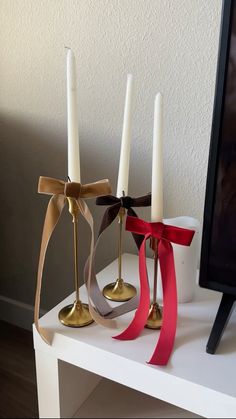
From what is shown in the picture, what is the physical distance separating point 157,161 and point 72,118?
15 centimetres

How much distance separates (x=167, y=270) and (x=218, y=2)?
499 mm

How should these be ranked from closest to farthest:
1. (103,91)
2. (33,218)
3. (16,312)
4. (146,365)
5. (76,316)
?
(146,365) < (76,316) < (103,91) < (33,218) < (16,312)

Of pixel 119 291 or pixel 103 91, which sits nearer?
pixel 119 291

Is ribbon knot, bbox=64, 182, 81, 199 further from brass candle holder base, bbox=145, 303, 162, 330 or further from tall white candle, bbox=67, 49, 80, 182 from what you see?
brass candle holder base, bbox=145, 303, 162, 330

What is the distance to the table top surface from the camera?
0.67 meters

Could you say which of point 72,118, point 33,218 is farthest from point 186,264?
point 33,218

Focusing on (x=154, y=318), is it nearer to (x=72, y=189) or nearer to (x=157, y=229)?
(x=157, y=229)

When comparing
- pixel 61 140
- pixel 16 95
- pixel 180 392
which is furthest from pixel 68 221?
pixel 180 392

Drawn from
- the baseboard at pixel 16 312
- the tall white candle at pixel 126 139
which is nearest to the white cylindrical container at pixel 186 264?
the tall white candle at pixel 126 139

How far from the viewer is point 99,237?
81cm

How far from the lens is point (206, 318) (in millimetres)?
813

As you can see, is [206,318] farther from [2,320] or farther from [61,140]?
[2,320]

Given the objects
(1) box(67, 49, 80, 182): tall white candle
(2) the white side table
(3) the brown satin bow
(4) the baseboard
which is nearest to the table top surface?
(2) the white side table

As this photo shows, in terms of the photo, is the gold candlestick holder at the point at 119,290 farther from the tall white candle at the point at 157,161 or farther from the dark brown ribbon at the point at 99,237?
the tall white candle at the point at 157,161
